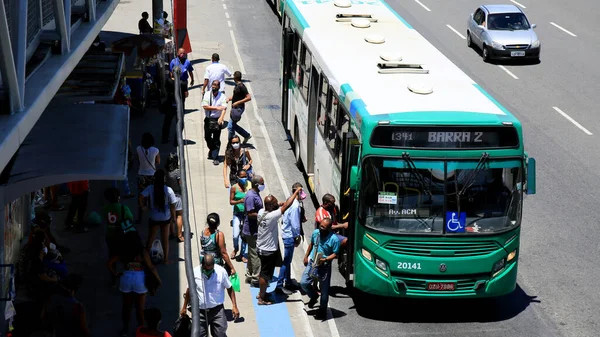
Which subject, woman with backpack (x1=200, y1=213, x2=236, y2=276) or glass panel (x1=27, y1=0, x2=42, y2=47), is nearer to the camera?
glass panel (x1=27, y1=0, x2=42, y2=47)

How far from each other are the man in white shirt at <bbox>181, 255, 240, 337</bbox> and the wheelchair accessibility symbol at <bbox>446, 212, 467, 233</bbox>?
3.12 meters

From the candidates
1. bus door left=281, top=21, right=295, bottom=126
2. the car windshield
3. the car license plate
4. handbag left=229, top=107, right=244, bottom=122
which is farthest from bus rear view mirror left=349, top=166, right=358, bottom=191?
the car windshield

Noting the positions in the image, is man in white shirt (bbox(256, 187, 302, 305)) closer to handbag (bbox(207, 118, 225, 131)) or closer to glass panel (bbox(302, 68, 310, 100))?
glass panel (bbox(302, 68, 310, 100))

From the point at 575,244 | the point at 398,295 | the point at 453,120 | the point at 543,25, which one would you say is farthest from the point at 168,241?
the point at 543,25

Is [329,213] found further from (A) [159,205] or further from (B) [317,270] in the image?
(A) [159,205]

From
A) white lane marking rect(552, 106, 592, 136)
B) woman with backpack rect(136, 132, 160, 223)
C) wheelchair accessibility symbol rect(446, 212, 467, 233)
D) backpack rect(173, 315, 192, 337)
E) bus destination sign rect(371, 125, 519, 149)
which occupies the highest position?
bus destination sign rect(371, 125, 519, 149)

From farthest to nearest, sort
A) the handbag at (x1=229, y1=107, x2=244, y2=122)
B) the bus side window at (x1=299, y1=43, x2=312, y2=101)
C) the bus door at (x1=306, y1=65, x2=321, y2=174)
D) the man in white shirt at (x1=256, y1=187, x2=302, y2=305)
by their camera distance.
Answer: the handbag at (x1=229, y1=107, x2=244, y2=122), the bus side window at (x1=299, y1=43, x2=312, y2=101), the bus door at (x1=306, y1=65, x2=321, y2=174), the man in white shirt at (x1=256, y1=187, x2=302, y2=305)

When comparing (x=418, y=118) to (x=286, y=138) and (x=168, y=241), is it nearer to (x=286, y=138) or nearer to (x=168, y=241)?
(x=168, y=241)

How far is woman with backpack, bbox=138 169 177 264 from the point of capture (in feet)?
51.0

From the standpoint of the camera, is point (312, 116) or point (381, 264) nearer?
point (381, 264)

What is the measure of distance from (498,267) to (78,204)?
744 cm

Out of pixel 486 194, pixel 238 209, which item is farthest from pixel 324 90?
pixel 486 194

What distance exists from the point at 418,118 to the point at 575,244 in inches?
205

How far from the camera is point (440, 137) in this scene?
13.3 meters
